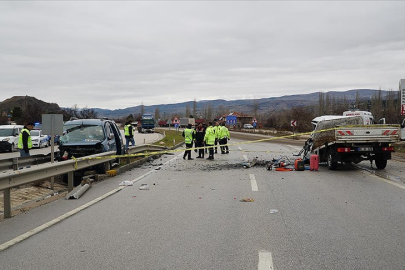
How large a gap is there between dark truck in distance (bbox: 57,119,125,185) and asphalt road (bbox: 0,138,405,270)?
3255 mm

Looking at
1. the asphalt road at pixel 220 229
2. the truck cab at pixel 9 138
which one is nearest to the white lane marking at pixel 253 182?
the asphalt road at pixel 220 229

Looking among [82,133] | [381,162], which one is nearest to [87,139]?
[82,133]

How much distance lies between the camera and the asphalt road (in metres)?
4.70

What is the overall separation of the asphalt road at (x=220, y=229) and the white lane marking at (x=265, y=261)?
0.01 metres

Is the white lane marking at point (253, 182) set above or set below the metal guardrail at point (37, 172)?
below

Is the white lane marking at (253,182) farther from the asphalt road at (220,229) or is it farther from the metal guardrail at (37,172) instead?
the metal guardrail at (37,172)

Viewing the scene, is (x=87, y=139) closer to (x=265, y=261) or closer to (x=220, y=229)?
(x=220, y=229)

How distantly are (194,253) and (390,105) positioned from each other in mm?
87466

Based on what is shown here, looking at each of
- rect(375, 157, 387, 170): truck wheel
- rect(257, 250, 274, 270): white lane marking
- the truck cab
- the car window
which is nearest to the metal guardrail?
the car window

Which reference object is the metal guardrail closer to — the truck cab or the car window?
the car window

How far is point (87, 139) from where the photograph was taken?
13.4 m

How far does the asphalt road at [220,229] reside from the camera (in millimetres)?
4699

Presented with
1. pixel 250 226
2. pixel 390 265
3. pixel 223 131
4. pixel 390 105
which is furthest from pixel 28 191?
pixel 390 105

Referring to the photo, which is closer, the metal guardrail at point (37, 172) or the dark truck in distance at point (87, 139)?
the metal guardrail at point (37, 172)
